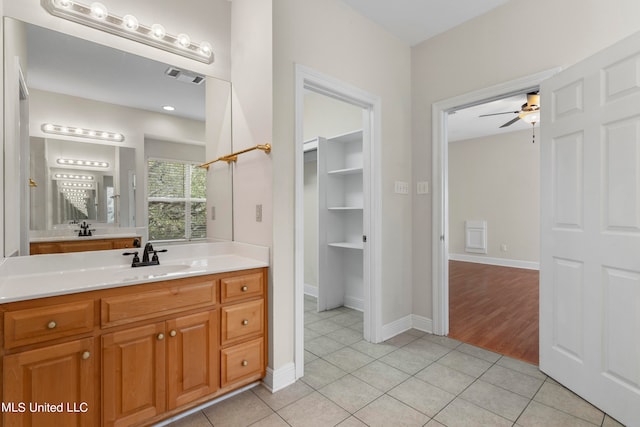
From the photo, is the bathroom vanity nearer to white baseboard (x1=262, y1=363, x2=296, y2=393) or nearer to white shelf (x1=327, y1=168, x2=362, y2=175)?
white baseboard (x1=262, y1=363, x2=296, y2=393)

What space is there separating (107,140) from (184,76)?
69cm

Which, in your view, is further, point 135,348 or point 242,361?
point 242,361

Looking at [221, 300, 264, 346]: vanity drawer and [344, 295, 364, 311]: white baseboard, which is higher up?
[221, 300, 264, 346]: vanity drawer

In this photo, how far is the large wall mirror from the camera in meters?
1.67

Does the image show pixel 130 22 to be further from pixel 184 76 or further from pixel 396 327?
pixel 396 327

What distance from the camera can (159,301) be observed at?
159 cm

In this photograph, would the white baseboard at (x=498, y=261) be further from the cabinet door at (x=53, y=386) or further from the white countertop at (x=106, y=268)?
the cabinet door at (x=53, y=386)

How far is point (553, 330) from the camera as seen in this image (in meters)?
2.09

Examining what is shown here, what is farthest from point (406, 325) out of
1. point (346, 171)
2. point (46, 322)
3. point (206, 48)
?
point (206, 48)

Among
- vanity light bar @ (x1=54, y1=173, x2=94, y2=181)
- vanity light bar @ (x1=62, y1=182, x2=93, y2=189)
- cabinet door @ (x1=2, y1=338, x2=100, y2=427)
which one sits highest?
vanity light bar @ (x1=54, y1=173, x2=94, y2=181)

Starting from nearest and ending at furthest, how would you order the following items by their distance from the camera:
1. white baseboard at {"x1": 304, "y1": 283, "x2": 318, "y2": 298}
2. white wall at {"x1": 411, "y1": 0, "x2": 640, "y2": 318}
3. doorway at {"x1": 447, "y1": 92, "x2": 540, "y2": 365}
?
white wall at {"x1": 411, "y1": 0, "x2": 640, "y2": 318}
white baseboard at {"x1": 304, "y1": 283, "x2": 318, "y2": 298}
doorway at {"x1": 447, "y1": 92, "x2": 540, "y2": 365}

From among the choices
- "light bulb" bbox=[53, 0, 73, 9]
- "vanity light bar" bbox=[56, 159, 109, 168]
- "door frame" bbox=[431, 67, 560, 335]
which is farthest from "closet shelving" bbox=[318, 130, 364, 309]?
"light bulb" bbox=[53, 0, 73, 9]

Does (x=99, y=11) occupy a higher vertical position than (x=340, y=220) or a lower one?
higher

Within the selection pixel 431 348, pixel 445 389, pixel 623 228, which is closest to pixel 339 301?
pixel 431 348
